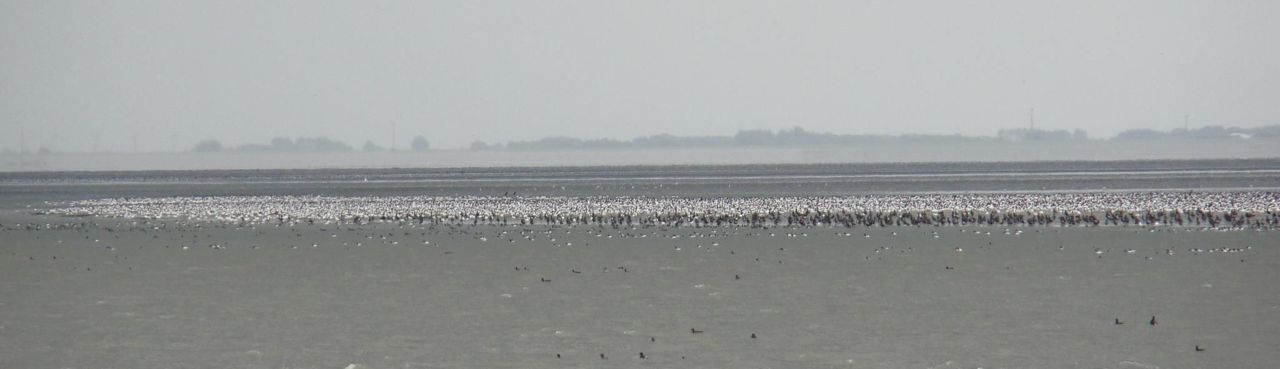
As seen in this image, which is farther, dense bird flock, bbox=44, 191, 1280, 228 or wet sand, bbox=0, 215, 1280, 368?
dense bird flock, bbox=44, 191, 1280, 228

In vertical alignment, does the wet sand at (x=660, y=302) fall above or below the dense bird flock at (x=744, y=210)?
below

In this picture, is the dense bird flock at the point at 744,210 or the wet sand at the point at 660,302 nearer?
the wet sand at the point at 660,302

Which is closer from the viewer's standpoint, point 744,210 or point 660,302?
point 660,302

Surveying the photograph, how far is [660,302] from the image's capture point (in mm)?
21359

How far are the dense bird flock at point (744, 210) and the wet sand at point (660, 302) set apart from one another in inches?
212

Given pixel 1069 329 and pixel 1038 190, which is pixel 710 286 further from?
pixel 1038 190

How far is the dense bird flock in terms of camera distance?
133 ft

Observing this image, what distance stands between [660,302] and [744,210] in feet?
84.9

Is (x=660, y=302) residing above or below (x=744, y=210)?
below

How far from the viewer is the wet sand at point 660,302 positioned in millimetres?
16500

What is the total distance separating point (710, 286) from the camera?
23594mm

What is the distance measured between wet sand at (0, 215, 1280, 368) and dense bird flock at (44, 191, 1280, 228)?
17.7 feet

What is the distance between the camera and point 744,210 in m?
47.0

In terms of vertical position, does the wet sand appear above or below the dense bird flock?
below
